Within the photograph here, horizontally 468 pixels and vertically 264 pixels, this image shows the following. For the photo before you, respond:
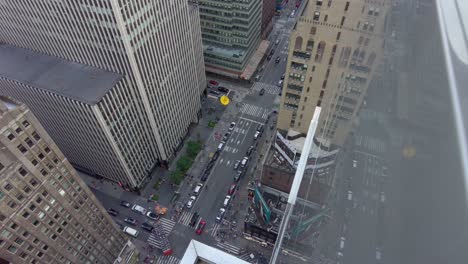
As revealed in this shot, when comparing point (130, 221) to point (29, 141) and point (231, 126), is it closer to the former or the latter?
point (231, 126)

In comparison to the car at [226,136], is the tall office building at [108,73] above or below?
below

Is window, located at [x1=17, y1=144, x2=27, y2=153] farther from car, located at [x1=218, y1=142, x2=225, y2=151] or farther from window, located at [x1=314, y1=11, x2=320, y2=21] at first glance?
car, located at [x1=218, y1=142, x2=225, y2=151]

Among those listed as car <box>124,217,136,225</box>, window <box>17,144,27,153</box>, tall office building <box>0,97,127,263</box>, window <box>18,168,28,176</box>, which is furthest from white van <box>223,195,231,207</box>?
window <box>17,144,27,153</box>

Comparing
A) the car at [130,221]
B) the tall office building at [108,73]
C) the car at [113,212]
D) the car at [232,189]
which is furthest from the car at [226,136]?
the car at [113,212]

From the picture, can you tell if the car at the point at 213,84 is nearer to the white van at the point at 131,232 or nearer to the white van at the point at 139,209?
the white van at the point at 139,209

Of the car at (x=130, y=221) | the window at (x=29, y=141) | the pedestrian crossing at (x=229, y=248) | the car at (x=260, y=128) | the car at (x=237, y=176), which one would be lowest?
the window at (x=29, y=141)

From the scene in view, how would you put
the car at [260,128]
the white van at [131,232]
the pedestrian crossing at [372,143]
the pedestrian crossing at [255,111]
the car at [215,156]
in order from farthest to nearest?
the pedestrian crossing at [255,111], the car at [260,128], the car at [215,156], the white van at [131,232], the pedestrian crossing at [372,143]
